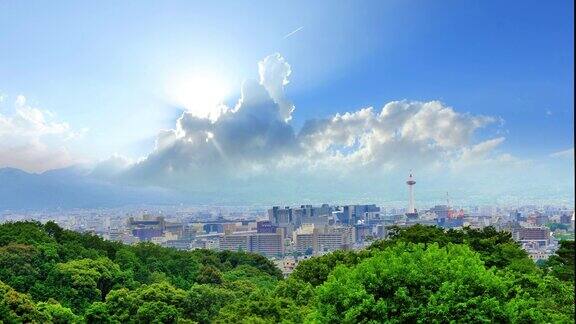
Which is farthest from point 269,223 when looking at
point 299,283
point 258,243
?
point 299,283

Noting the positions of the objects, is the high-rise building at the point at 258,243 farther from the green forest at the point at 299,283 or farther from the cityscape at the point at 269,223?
the green forest at the point at 299,283

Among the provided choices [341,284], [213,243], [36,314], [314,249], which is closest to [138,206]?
[213,243]

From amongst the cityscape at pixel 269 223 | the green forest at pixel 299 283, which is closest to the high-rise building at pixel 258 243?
→ the cityscape at pixel 269 223

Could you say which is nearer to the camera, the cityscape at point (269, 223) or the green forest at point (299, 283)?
the green forest at point (299, 283)

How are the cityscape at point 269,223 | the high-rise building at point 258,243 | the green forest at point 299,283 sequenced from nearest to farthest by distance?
the green forest at point 299,283 < the cityscape at point 269,223 < the high-rise building at point 258,243

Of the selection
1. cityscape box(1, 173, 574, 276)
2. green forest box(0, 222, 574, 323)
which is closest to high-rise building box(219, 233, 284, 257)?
cityscape box(1, 173, 574, 276)

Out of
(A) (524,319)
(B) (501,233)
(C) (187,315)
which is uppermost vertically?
(B) (501,233)

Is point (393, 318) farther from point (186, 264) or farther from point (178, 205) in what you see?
point (178, 205)

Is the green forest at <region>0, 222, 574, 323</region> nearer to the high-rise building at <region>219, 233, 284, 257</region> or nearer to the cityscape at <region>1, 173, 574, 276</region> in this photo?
the cityscape at <region>1, 173, 574, 276</region>
